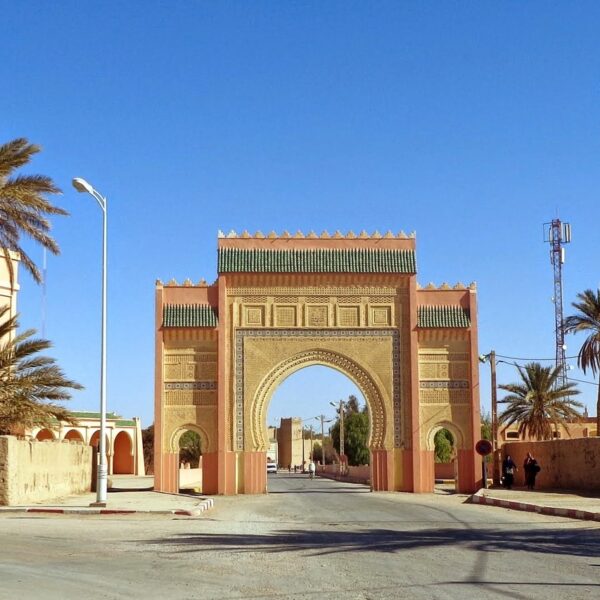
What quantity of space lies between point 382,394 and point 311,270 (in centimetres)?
509

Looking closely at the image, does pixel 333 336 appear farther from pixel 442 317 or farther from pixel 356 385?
pixel 442 317

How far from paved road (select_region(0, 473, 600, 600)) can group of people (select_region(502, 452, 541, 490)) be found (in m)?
11.9

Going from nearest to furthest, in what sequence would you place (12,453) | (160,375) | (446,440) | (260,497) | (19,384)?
(12,453)
(19,384)
(260,497)
(160,375)
(446,440)

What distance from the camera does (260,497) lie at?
1156 inches

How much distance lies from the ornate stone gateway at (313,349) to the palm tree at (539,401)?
1330 cm

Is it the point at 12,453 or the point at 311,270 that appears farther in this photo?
the point at 311,270

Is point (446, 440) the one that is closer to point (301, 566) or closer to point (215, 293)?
point (215, 293)

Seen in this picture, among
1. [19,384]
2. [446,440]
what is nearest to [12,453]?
[19,384]

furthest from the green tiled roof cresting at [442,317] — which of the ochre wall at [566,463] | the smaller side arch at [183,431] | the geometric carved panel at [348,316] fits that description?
the smaller side arch at [183,431]

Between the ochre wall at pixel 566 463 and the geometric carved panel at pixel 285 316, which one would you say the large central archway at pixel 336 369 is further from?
the ochre wall at pixel 566 463

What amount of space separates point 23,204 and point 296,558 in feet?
53.6

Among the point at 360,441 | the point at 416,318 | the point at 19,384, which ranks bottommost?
the point at 360,441

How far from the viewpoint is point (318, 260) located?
32.8 m

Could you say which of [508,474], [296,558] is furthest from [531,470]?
[296,558]
